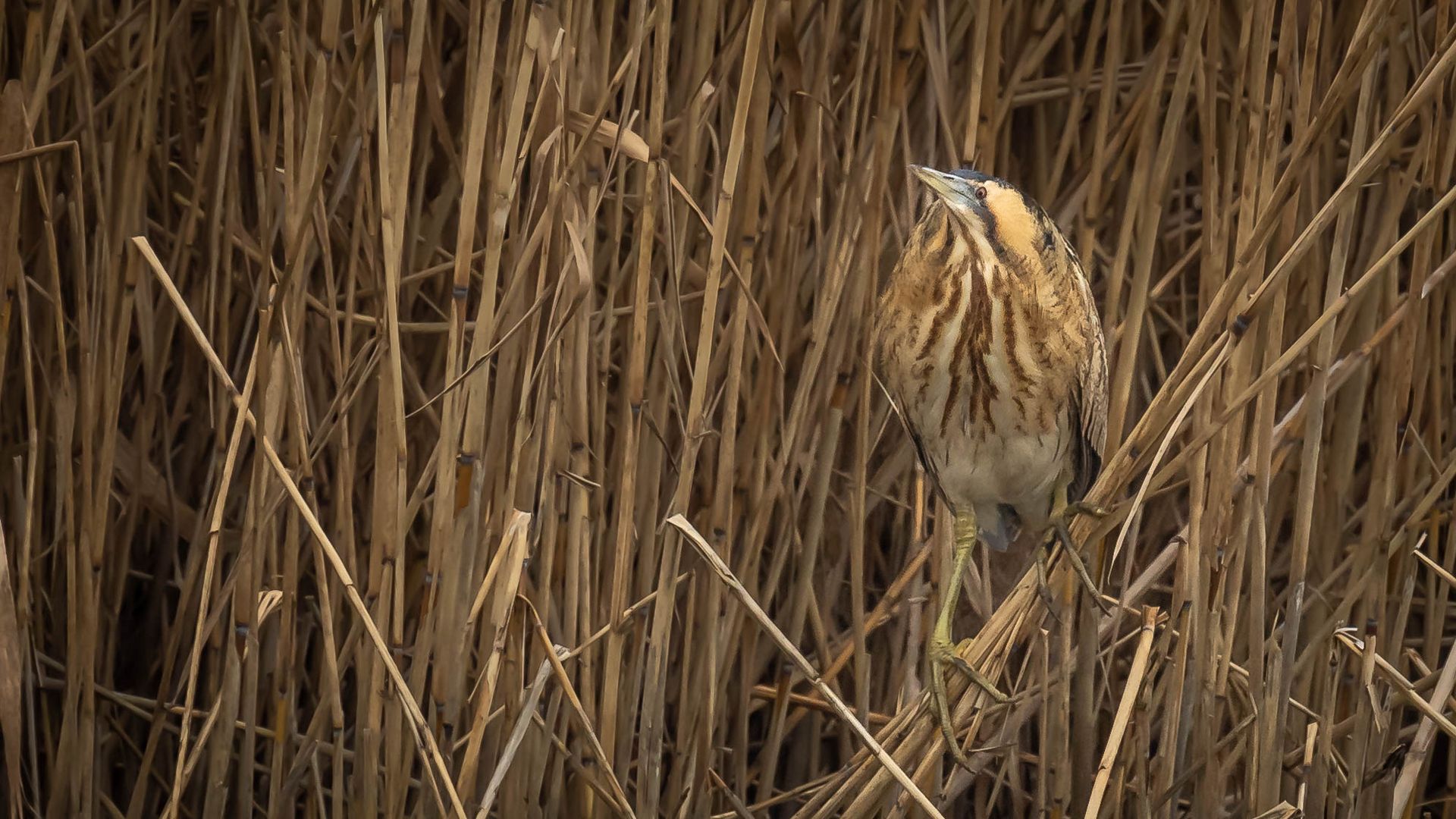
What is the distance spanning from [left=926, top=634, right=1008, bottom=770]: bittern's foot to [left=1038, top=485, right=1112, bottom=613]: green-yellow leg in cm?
15

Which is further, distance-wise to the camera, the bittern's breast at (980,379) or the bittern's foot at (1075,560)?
the bittern's breast at (980,379)

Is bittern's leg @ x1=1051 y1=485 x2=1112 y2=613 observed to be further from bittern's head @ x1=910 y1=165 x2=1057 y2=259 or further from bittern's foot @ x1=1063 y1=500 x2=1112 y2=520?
bittern's head @ x1=910 y1=165 x2=1057 y2=259

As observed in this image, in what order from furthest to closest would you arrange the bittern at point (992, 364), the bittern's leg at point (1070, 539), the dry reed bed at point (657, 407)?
the bittern at point (992, 364), the bittern's leg at point (1070, 539), the dry reed bed at point (657, 407)

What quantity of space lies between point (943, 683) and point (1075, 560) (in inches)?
10.1

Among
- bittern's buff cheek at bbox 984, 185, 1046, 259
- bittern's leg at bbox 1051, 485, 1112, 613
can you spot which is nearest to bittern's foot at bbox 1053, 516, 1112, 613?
bittern's leg at bbox 1051, 485, 1112, 613

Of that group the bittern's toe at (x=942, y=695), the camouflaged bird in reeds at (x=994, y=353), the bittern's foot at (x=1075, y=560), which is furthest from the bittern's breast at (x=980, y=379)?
the bittern's toe at (x=942, y=695)

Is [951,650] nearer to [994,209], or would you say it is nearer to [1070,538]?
[1070,538]

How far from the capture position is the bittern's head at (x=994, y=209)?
1740mm

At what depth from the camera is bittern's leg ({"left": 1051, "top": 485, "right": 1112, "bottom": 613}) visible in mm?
1730

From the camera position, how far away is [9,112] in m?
1.73

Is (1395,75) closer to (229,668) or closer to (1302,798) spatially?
(1302,798)

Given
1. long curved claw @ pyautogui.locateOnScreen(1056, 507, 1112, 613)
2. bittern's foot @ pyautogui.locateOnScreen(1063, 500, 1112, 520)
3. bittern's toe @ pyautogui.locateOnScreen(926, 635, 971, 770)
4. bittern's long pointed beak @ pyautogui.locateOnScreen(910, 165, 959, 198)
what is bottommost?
bittern's toe @ pyautogui.locateOnScreen(926, 635, 971, 770)

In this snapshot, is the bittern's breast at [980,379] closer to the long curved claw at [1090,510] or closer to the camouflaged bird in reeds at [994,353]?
the camouflaged bird in reeds at [994,353]

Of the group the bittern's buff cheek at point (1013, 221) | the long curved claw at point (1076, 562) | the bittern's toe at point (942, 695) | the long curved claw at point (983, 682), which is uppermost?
the bittern's buff cheek at point (1013, 221)
